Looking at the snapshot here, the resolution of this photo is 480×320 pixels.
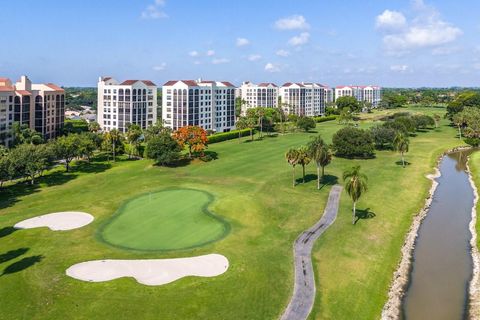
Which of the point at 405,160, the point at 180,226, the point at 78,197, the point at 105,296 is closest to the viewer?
the point at 105,296

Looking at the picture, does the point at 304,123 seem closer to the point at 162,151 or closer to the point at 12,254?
the point at 162,151

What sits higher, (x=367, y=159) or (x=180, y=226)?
(x=367, y=159)

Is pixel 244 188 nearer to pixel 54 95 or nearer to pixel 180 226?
pixel 180 226

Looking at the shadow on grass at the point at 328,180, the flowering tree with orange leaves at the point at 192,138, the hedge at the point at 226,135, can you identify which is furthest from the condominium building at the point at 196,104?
the shadow on grass at the point at 328,180

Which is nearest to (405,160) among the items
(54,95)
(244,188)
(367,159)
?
(367,159)

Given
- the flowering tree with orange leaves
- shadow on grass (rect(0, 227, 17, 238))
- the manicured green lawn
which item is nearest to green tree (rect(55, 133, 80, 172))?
the manicured green lawn

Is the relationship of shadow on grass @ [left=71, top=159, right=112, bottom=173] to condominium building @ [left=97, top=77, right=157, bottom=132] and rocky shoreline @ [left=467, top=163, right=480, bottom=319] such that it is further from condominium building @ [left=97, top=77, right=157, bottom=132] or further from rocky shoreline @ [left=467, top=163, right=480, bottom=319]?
rocky shoreline @ [left=467, top=163, right=480, bottom=319]

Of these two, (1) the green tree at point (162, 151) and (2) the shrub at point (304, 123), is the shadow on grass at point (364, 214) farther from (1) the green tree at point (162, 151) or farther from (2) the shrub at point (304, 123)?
(2) the shrub at point (304, 123)
